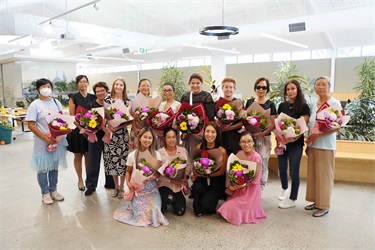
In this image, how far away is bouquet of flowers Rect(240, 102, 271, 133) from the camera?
3088mm

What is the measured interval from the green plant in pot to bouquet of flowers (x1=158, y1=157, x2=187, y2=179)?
3.52 metres

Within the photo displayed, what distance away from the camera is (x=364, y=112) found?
4.99 m

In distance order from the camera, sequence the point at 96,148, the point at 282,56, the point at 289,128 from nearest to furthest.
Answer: the point at 289,128 < the point at 96,148 < the point at 282,56

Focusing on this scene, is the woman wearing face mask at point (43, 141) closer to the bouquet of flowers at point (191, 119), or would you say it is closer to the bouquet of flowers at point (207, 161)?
the bouquet of flowers at point (191, 119)

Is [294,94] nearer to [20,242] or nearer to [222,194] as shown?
[222,194]

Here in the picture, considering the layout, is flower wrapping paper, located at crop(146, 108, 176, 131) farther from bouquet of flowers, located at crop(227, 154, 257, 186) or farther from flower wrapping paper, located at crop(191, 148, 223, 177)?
bouquet of flowers, located at crop(227, 154, 257, 186)

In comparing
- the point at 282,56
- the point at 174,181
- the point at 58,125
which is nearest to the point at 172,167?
the point at 174,181

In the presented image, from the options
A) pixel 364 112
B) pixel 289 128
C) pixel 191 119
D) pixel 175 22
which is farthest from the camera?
pixel 175 22

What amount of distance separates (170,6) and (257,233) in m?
8.93

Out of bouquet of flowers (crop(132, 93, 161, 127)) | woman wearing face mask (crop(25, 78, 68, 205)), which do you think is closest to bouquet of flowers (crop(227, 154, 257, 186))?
bouquet of flowers (crop(132, 93, 161, 127))

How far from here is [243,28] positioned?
10.2 m

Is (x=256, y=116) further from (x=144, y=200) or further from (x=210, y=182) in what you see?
(x=144, y=200)

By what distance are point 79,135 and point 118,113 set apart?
773 mm

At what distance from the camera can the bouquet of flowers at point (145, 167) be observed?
2.85 m
